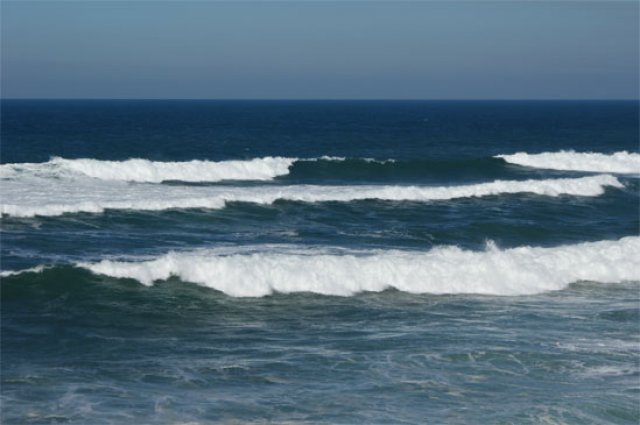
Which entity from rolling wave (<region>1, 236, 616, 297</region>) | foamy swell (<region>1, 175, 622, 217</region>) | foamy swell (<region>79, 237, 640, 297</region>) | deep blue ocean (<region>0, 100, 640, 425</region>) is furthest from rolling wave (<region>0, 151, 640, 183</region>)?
foamy swell (<region>79, 237, 640, 297</region>)

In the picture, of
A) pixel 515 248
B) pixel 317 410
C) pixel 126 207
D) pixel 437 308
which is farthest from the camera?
pixel 126 207

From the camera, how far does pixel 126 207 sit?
29.8 meters

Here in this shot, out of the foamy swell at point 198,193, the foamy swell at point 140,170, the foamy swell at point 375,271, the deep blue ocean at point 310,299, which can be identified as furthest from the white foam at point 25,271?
the foamy swell at point 140,170

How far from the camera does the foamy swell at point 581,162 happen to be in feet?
163

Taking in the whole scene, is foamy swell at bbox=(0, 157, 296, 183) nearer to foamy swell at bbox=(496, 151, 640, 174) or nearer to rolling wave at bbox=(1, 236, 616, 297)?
rolling wave at bbox=(1, 236, 616, 297)

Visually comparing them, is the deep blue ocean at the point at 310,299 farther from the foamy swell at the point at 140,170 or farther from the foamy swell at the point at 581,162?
the foamy swell at the point at 581,162

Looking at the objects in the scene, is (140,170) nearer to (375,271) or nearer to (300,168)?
(300,168)

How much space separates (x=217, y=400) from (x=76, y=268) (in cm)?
854

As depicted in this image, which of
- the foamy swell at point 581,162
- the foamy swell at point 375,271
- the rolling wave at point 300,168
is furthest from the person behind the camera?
the foamy swell at point 581,162

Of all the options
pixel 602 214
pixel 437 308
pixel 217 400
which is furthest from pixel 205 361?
pixel 602 214

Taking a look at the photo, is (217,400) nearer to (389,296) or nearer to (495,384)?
(495,384)

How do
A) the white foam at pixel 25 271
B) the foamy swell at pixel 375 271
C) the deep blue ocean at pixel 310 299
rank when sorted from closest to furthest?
the deep blue ocean at pixel 310 299 → the white foam at pixel 25 271 → the foamy swell at pixel 375 271

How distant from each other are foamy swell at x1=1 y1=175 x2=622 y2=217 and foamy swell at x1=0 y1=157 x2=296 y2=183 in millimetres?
2109

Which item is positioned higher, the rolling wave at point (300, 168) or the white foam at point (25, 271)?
the rolling wave at point (300, 168)
